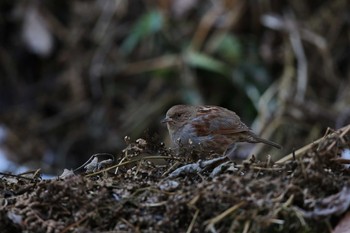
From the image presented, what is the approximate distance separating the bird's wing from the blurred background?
3.15m

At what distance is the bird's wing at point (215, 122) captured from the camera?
5.53m

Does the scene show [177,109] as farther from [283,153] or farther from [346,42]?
[346,42]

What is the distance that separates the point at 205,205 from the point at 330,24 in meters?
7.29

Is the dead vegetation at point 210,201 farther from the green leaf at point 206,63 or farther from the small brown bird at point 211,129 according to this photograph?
the green leaf at point 206,63

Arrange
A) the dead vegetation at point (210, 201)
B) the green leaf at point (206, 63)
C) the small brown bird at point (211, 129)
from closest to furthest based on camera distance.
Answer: the dead vegetation at point (210, 201) < the small brown bird at point (211, 129) < the green leaf at point (206, 63)

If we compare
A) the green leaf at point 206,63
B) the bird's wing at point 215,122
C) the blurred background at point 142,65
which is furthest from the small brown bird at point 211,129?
the green leaf at point 206,63

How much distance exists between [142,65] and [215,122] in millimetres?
4426

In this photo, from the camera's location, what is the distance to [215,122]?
5.56m

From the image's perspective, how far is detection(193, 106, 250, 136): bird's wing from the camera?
553 centimetres

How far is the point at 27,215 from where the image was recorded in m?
3.03

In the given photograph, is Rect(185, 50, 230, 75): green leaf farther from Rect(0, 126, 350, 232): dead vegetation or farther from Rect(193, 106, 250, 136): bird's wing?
Rect(0, 126, 350, 232): dead vegetation

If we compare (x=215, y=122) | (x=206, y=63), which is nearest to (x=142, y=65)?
(x=206, y=63)

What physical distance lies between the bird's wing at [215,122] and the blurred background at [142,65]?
3.15m

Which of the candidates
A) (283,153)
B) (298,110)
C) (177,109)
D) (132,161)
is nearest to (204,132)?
(177,109)
